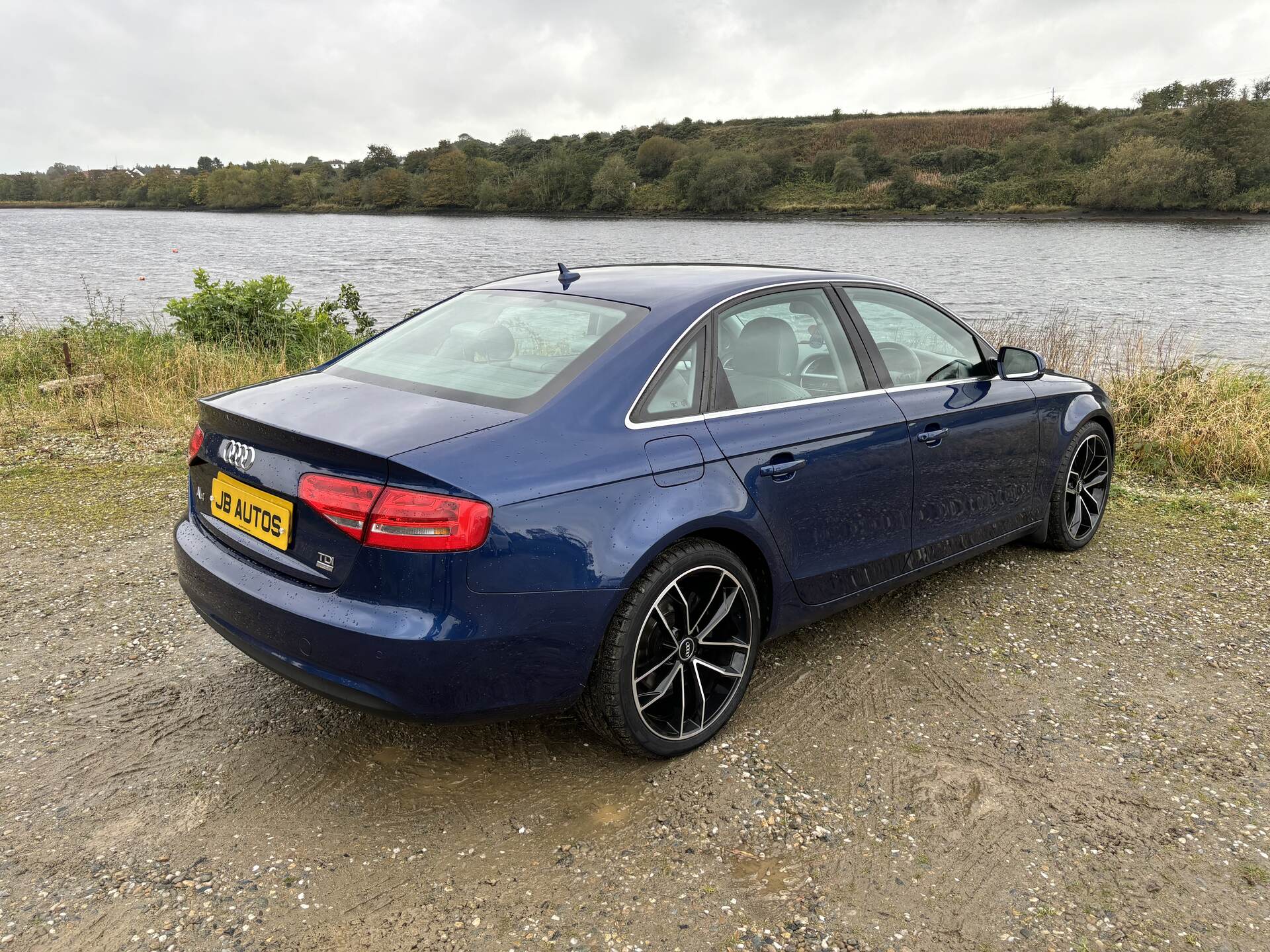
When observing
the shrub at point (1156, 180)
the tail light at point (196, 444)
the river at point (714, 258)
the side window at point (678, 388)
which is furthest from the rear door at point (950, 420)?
the shrub at point (1156, 180)

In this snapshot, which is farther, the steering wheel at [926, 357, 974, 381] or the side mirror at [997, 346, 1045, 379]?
the side mirror at [997, 346, 1045, 379]

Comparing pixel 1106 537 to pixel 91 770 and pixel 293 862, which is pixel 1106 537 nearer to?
pixel 293 862

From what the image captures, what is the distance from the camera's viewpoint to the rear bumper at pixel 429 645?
2.30m

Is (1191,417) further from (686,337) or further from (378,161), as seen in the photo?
(378,161)

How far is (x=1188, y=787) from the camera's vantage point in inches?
112

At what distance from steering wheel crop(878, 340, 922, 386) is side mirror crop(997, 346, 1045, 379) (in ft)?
1.94

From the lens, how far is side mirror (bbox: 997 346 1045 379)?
13.8 feet

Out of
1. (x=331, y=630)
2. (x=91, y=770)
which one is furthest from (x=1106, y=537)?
(x=91, y=770)

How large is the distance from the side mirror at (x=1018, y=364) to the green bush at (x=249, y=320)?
9.41 m

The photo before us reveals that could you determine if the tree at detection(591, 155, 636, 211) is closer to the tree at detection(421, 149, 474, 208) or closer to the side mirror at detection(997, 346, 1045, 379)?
the tree at detection(421, 149, 474, 208)

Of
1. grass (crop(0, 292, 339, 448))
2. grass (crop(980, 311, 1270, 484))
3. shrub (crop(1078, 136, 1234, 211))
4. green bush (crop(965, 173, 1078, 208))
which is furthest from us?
green bush (crop(965, 173, 1078, 208))

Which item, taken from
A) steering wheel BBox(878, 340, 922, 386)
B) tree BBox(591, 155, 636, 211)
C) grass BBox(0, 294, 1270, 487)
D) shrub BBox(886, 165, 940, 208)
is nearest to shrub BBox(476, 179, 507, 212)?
tree BBox(591, 155, 636, 211)

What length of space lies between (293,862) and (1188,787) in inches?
110

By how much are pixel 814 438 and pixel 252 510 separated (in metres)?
1.89
